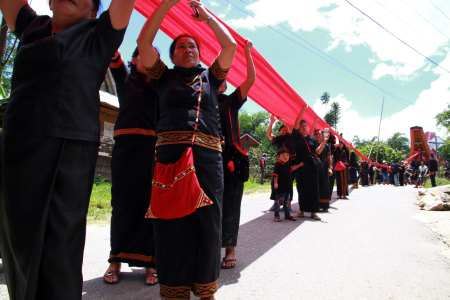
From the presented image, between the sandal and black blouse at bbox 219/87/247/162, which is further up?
black blouse at bbox 219/87/247/162

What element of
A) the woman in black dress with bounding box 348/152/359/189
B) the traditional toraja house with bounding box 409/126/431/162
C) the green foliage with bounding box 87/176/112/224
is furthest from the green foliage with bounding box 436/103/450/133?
the green foliage with bounding box 87/176/112/224

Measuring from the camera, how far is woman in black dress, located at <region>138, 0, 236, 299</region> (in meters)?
1.97

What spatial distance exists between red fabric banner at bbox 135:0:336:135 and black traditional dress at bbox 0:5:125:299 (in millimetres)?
1801

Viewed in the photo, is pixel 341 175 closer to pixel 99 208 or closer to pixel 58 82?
pixel 99 208

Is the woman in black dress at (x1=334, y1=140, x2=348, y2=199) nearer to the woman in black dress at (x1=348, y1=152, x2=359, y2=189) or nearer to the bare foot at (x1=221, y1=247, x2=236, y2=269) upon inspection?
the woman in black dress at (x1=348, y1=152, x2=359, y2=189)

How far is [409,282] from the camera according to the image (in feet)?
9.00

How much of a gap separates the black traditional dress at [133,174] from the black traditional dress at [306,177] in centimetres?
391

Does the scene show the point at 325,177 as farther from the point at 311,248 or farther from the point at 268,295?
the point at 268,295

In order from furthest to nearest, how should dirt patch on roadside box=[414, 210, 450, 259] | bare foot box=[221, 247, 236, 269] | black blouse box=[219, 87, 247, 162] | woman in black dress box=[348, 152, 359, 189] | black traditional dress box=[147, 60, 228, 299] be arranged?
woman in black dress box=[348, 152, 359, 189] < dirt patch on roadside box=[414, 210, 450, 259] < bare foot box=[221, 247, 236, 269] < black blouse box=[219, 87, 247, 162] < black traditional dress box=[147, 60, 228, 299]

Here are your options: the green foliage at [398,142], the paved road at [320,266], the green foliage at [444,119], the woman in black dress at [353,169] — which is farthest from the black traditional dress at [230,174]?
the green foliage at [398,142]

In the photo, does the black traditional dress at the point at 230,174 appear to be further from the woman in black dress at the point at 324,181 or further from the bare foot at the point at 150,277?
the woman in black dress at the point at 324,181

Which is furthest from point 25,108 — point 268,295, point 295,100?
point 295,100

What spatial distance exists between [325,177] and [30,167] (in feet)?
22.0

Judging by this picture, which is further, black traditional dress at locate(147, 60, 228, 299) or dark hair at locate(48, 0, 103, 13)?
black traditional dress at locate(147, 60, 228, 299)
